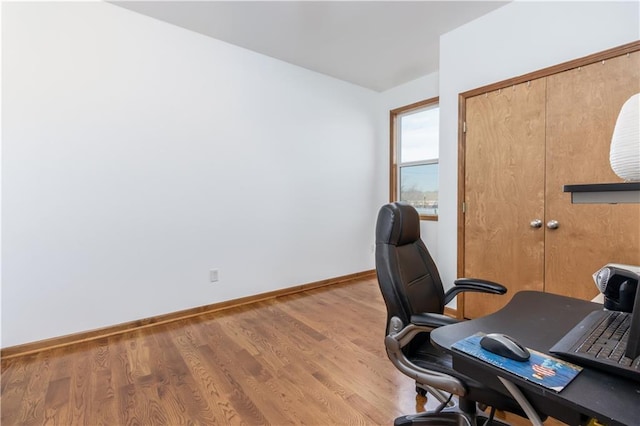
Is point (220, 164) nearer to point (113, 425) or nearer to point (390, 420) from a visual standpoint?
point (113, 425)

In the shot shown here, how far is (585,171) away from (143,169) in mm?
3421

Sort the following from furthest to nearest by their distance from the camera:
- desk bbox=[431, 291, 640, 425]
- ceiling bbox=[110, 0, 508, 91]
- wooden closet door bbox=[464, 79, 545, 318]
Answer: ceiling bbox=[110, 0, 508, 91], wooden closet door bbox=[464, 79, 545, 318], desk bbox=[431, 291, 640, 425]

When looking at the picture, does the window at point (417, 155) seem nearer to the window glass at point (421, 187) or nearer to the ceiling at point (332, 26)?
the window glass at point (421, 187)

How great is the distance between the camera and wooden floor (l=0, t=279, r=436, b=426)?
1599 millimetres

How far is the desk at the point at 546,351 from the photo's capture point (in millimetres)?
571

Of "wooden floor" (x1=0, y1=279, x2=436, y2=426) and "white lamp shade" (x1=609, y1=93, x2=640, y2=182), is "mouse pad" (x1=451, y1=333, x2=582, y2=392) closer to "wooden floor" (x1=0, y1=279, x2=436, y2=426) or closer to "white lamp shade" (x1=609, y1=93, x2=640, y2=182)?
"white lamp shade" (x1=609, y1=93, x2=640, y2=182)

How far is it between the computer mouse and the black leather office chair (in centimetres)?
37

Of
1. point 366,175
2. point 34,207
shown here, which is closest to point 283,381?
point 34,207

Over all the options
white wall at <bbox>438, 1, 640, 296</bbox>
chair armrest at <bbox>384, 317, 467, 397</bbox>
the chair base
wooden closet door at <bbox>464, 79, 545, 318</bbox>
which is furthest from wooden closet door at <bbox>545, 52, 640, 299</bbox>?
chair armrest at <bbox>384, 317, 467, 397</bbox>

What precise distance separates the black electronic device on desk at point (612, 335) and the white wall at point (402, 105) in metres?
2.52

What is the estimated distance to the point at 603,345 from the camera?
2.42 feet

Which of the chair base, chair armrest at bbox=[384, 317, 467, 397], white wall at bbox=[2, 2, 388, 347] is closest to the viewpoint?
chair armrest at bbox=[384, 317, 467, 397]

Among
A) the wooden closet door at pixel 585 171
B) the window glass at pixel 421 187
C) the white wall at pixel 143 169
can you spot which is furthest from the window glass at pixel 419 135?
the wooden closet door at pixel 585 171

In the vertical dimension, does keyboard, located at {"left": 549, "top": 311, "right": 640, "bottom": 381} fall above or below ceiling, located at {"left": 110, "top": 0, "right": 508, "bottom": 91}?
below
